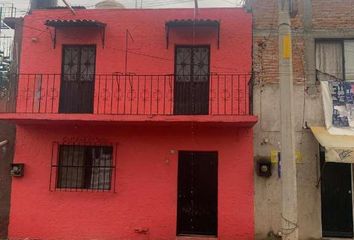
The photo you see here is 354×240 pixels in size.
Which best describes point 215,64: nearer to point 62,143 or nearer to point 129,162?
point 129,162

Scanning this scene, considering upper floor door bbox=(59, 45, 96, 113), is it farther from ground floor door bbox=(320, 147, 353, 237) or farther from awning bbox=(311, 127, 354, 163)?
ground floor door bbox=(320, 147, 353, 237)

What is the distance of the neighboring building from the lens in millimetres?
10992

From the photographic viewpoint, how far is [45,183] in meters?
11.6

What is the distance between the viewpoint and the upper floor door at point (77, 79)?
Answer: 1184 cm

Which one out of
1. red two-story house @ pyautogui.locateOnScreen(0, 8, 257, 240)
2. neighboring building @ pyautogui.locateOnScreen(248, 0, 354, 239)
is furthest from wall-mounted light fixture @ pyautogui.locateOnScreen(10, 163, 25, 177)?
neighboring building @ pyautogui.locateOnScreen(248, 0, 354, 239)

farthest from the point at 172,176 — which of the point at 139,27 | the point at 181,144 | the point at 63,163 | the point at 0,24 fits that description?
the point at 0,24

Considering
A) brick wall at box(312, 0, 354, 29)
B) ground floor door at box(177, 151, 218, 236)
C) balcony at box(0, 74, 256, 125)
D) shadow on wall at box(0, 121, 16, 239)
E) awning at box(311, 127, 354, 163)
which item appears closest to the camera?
awning at box(311, 127, 354, 163)

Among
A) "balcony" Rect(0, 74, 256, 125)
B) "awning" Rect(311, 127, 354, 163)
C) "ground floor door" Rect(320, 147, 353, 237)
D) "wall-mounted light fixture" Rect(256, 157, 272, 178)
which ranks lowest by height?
"ground floor door" Rect(320, 147, 353, 237)

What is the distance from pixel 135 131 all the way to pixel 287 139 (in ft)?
16.5

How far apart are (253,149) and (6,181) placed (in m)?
6.81

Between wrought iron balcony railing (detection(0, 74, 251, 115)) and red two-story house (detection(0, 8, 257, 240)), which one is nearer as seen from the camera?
red two-story house (detection(0, 8, 257, 240))

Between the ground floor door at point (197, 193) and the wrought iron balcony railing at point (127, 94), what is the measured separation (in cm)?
127

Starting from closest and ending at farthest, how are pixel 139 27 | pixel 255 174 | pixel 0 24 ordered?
pixel 255 174 < pixel 139 27 < pixel 0 24

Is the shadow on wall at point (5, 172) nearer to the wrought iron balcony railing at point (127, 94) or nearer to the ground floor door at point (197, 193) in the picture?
the wrought iron balcony railing at point (127, 94)
